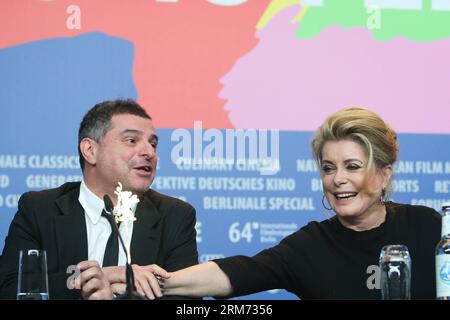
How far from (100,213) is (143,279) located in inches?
40.2

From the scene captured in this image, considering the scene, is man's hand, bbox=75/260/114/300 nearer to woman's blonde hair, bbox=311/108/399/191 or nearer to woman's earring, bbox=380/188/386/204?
woman's blonde hair, bbox=311/108/399/191

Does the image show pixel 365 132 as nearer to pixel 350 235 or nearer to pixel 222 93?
pixel 350 235

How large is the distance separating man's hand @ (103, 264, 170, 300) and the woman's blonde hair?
837mm

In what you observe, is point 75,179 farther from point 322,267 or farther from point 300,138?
point 322,267

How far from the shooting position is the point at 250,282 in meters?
2.84

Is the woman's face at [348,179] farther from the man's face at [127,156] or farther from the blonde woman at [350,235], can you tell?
the man's face at [127,156]

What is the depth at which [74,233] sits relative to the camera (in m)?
3.38

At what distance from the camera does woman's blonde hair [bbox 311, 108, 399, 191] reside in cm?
298

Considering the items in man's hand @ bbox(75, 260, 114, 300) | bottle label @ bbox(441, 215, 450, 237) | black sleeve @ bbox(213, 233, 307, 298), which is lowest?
man's hand @ bbox(75, 260, 114, 300)

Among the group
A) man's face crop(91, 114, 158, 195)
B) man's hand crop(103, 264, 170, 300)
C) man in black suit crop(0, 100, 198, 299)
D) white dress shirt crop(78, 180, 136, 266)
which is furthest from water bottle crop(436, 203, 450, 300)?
man's face crop(91, 114, 158, 195)

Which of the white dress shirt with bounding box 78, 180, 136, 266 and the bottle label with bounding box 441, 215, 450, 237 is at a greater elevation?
the white dress shirt with bounding box 78, 180, 136, 266

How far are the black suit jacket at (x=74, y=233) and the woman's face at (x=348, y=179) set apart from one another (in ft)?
2.33

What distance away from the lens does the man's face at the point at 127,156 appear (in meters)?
3.58

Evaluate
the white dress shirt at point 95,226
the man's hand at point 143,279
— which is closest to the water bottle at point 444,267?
the man's hand at point 143,279
